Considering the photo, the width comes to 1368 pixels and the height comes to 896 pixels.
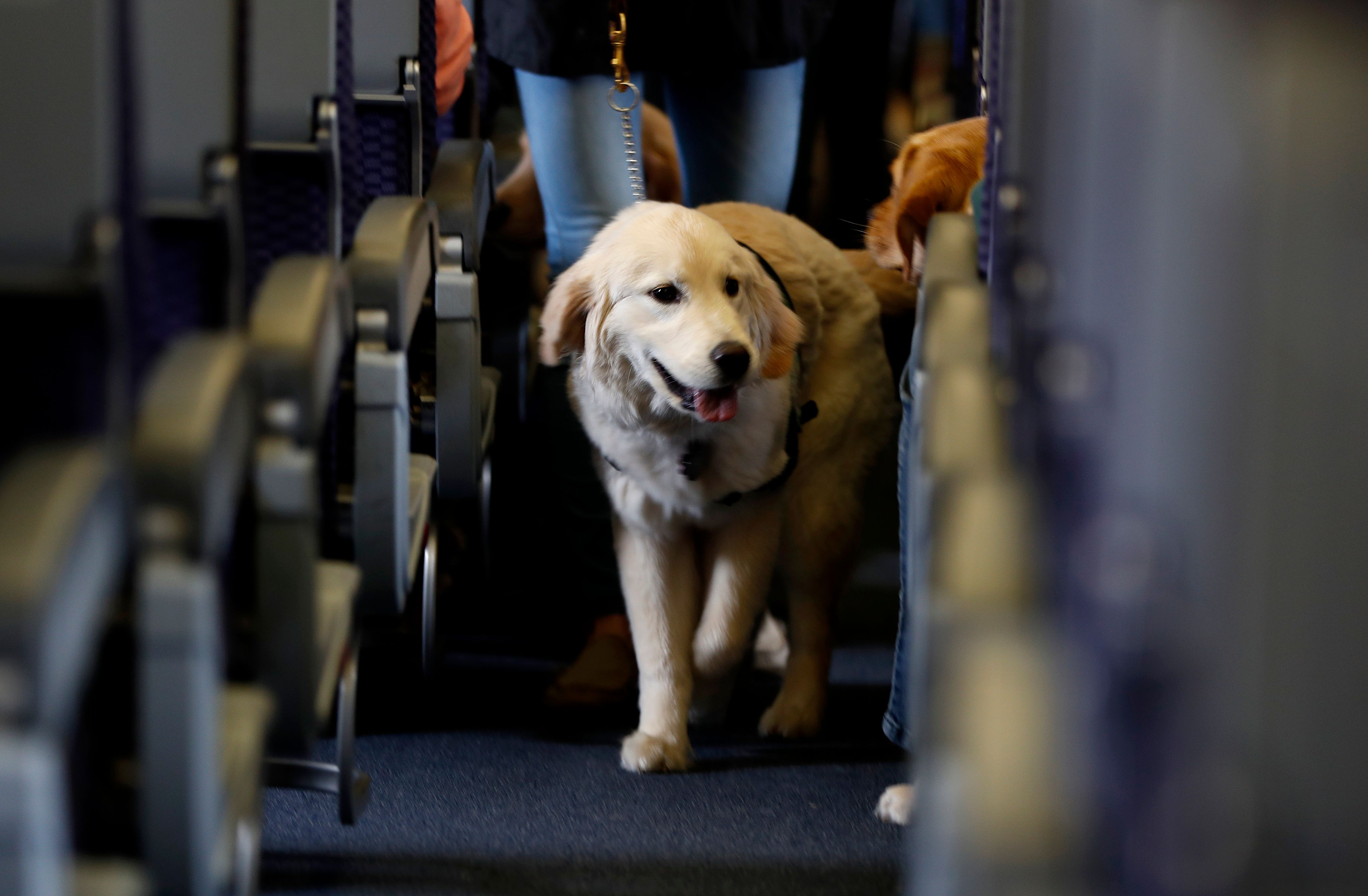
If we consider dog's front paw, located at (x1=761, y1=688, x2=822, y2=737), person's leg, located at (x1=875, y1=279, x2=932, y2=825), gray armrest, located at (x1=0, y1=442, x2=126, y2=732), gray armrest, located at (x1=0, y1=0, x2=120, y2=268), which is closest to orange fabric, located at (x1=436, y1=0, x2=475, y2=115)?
person's leg, located at (x1=875, y1=279, x2=932, y2=825)

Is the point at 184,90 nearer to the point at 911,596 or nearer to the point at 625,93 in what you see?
the point at 911,596

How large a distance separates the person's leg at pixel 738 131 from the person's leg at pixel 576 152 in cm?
12

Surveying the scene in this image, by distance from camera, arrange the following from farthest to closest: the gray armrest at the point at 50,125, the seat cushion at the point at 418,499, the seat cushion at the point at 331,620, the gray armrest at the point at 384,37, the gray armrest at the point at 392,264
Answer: the gray armrest at the point at 384,37 < the seat cushion at the point at 418,499 < the gray armrest at the point at 392,264 < the seat cushion at the point at 331,620 < the gray armrest at the point at 50,125

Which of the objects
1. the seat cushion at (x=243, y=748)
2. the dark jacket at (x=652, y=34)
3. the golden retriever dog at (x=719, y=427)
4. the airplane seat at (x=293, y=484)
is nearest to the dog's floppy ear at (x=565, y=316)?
the golden retriever dog at (x=719, y=427)

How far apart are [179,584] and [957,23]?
7.28ft

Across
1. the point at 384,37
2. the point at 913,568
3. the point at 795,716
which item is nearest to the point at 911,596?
the point at 913,568

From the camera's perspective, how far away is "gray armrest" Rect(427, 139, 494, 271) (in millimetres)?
2170

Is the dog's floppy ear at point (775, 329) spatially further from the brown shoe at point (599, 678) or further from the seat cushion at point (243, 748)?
the seat cushion at point (243, 748)

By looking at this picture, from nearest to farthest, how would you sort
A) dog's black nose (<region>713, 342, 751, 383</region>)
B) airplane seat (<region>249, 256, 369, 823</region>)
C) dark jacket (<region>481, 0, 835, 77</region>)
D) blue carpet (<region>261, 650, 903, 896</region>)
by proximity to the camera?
airplane seat (<region>249, 256, 369, 823</region>) → blue carpet (<region>261, 650, 903, 896</region>) → dog's black nose (<region>713, 342, 751, 383</region>) → dark jacket (<region>481, 0, 835, 77</region>)

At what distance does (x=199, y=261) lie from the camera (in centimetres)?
131

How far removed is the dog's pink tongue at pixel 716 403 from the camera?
235cm

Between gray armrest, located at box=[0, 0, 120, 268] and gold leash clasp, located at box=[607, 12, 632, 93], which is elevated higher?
gold leash clasp, located at box=[607, 12, 632, 93]

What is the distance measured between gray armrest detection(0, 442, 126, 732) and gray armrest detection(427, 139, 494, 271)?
1.19m

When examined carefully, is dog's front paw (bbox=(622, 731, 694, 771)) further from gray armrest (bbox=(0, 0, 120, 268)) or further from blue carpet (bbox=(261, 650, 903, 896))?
gray armrest (bbox=(0, 0, 120, 268))
